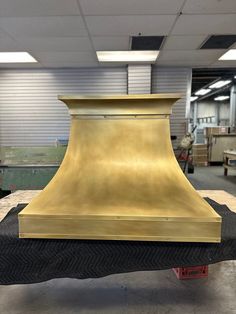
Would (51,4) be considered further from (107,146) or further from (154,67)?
(154,67)

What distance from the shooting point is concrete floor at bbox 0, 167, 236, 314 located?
5.06 feet

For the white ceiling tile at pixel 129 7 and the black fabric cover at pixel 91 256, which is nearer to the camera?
the black fabric cover at pixel 91 256

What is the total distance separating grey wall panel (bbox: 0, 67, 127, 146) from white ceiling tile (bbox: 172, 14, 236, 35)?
2172 millimetres

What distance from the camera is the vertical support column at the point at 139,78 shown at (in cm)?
521

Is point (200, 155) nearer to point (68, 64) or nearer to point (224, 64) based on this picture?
point (224, 64)

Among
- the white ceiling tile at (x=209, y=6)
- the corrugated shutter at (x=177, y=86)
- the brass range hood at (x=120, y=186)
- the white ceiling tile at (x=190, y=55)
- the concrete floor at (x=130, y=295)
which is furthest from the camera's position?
the corrugated shutter at (x=177, y=86)

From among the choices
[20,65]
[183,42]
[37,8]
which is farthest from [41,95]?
[183,42]

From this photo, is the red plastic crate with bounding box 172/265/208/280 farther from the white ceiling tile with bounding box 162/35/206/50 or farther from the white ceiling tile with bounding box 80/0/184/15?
the white ceiling tile with bounding box 162/35/206/50

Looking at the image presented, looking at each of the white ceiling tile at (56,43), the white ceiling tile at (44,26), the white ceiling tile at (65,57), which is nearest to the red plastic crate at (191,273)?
the white ceiling tile at (44,26)

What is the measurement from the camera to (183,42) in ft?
12.7

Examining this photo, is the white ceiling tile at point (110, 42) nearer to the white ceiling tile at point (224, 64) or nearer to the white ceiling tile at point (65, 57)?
the white ceiling tile at point (65, 57)

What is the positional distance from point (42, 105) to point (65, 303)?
15.2 feet

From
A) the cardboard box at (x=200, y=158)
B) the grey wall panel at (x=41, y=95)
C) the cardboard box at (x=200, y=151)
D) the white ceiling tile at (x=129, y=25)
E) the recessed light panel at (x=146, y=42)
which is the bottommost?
the cardboard box at (x=200, y=158)

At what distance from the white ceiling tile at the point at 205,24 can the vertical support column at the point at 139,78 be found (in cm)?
173
